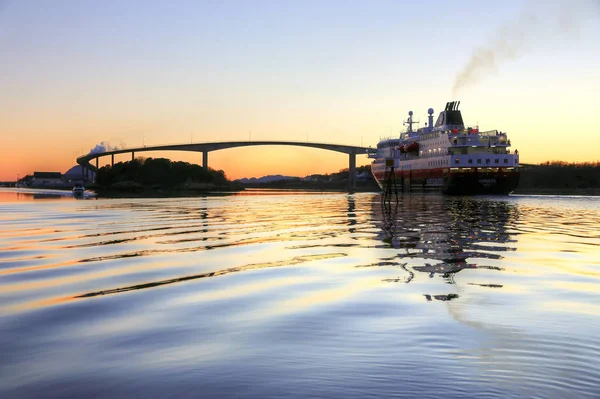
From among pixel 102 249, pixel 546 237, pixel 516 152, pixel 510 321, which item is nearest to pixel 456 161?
pixel 516 152

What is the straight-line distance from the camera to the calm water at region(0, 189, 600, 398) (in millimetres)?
4789

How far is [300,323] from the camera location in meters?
7.16

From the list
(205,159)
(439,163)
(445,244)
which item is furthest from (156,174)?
(445,244)

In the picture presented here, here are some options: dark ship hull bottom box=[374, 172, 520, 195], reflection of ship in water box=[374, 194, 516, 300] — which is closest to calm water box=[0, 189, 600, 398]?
reflection of ship in water box=[374, 194, 516, 300]

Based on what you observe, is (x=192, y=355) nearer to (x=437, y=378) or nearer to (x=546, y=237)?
(x=437, y=378)

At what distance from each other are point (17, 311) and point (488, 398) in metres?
6.67

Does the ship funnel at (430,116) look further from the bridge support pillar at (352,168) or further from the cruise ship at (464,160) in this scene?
the bridge support pillar at (352,168)

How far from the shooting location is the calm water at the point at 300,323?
479 cm

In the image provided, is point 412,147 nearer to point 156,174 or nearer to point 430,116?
point 430,116

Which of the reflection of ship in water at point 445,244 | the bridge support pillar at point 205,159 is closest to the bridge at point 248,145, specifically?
the bridge support pillar at point 205,159

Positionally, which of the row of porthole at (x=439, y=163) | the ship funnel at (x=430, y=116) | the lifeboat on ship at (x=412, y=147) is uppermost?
the ship funnel at (x=430, y=116)

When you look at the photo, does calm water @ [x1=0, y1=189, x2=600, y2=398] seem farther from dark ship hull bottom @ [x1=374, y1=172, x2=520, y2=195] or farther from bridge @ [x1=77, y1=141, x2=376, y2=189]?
bridge @ [x1=77, y1=141, x2=376, y2=189]

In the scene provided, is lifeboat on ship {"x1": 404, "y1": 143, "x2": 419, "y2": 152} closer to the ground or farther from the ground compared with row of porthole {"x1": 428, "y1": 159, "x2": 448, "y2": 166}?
farther from the ground

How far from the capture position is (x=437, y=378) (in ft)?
15.8
